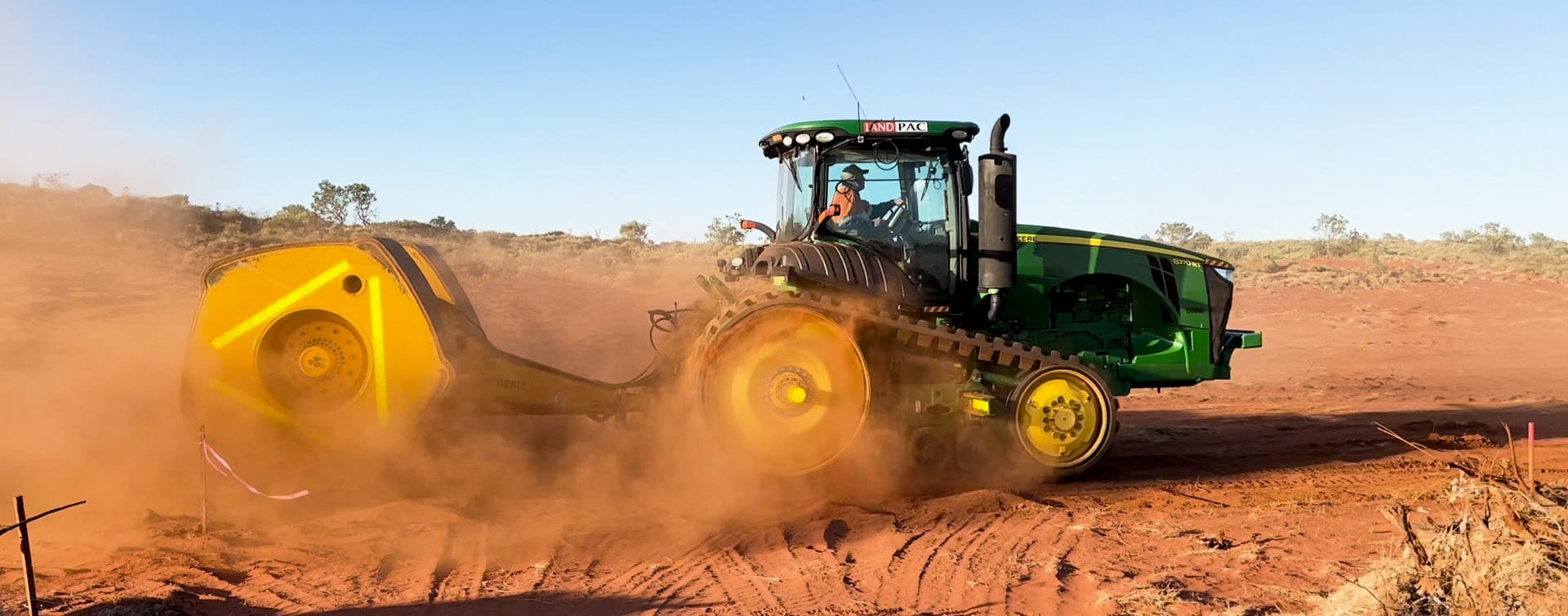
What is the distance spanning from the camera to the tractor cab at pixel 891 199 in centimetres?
742

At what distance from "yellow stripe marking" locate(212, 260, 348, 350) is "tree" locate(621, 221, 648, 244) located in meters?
26.4

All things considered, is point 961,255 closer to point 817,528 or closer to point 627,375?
point 817,528

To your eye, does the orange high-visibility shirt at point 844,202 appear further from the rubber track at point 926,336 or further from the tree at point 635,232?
the tree at point 635,232

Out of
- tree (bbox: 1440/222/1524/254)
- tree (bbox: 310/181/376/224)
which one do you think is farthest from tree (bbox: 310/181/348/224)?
tree (bbox: 1440/222/1524/254)

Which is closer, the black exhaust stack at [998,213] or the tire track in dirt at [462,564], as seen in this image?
the tire track in dirt at [462,564]

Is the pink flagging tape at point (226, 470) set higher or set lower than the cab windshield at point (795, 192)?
lower

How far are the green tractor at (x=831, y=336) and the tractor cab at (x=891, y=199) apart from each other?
0.7 inches

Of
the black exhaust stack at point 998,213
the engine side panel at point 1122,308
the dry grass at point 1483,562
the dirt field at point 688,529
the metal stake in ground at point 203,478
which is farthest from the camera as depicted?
the engine side panel at point 1122,308

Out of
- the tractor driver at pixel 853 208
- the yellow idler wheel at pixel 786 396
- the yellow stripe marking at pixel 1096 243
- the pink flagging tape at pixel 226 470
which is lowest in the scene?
the pink flagging tape at pixel 226 470

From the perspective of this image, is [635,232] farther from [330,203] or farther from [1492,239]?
[1492,239]

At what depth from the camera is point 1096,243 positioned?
26.9 ft

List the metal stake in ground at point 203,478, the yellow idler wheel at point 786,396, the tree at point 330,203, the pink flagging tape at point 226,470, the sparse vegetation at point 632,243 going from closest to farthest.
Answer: the metal stake in ground at point 203,478 < the pink flagging tape at point 226,470 < the yellow idler wheel at point 786,396 < the sparse vegetation at point 632,243 < the tree at point 330,203

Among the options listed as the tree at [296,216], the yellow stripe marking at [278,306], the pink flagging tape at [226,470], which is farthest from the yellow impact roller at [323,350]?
the tree at [296,216]

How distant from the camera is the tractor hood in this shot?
8141 mm
